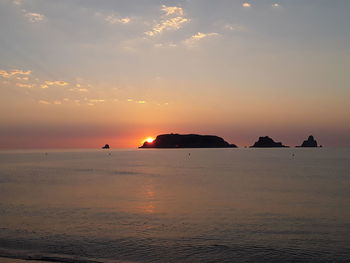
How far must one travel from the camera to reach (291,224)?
2919 cm

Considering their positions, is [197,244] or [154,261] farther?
[197,244]

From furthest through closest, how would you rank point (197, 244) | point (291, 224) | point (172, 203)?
1. point (172, 203)
2. point (291, 224)
3. point (197, 244)

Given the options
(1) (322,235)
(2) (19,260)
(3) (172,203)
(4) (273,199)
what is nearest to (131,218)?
(3) (172,203)

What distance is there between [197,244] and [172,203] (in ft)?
60.0

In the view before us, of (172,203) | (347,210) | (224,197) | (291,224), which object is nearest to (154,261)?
(291,224)

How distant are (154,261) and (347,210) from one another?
24155mm

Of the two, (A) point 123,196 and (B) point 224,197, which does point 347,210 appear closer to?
(B) point 224,197

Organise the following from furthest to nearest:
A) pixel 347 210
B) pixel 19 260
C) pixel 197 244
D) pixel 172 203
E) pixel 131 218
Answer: pixel 172 203 < pixel 347 210 < pixel 131 218 < pixel 197 244 < pixel 19 260

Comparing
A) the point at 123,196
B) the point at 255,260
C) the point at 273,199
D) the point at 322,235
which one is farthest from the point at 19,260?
the point at 273,199

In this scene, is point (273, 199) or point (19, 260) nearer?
point (19, 260)

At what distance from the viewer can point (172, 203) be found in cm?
4134

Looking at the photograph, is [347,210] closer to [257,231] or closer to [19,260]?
[257,231]

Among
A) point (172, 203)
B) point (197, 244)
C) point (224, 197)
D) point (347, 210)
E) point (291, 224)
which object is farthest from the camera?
point (224, 197)

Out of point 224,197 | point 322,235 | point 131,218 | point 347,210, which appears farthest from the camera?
point 224,197
